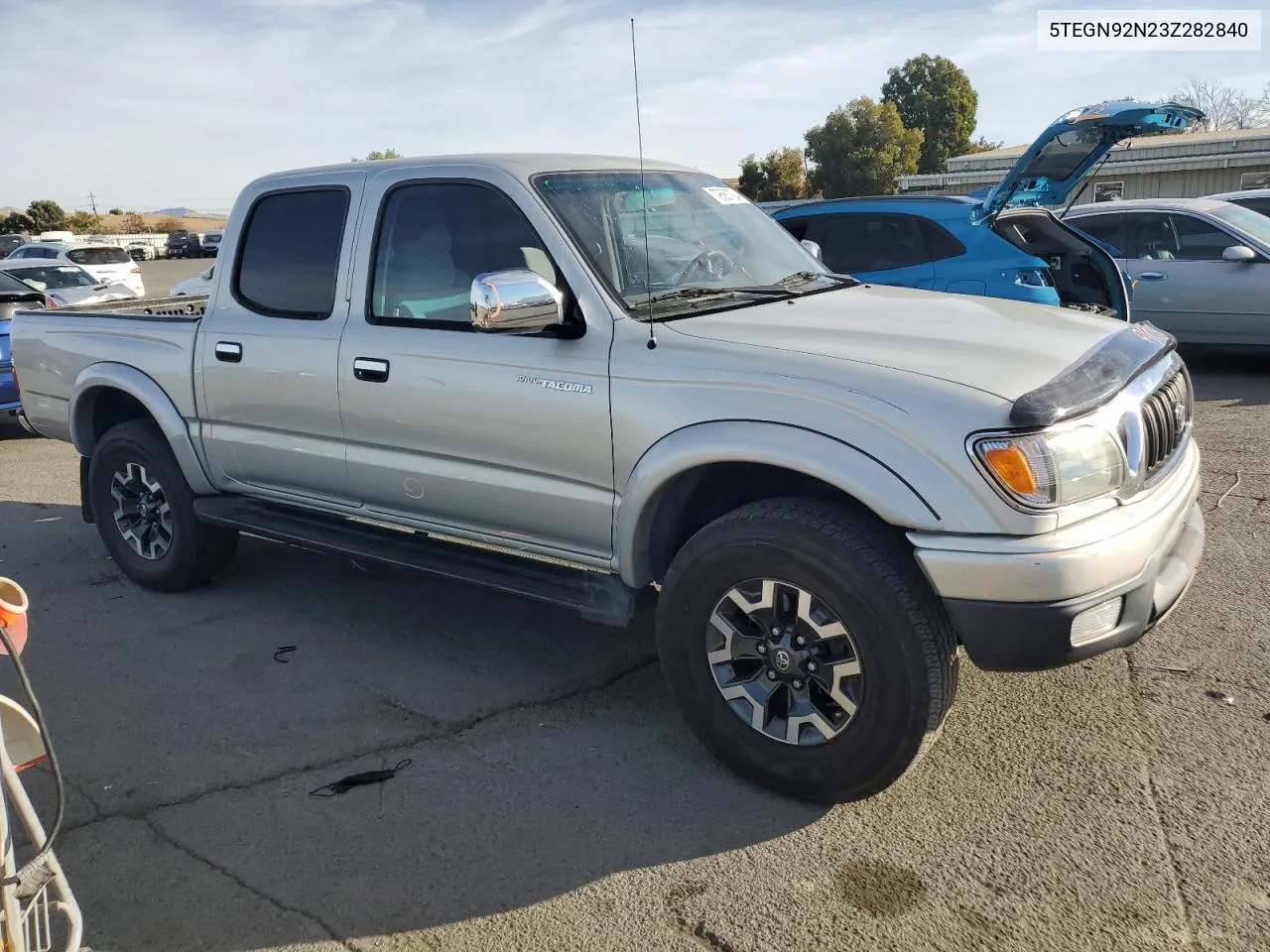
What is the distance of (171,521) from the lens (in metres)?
5.27

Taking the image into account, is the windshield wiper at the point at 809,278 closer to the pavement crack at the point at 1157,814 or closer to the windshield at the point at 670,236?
the windshield at the point at 670,236

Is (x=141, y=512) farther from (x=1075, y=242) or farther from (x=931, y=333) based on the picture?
(x=1075, y=242)

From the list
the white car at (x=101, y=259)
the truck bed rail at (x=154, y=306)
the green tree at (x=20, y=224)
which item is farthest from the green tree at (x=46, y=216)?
the truck bed rail at (x=154, y=306)

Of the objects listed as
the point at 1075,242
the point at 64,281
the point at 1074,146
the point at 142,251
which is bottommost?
the point at 1075,242

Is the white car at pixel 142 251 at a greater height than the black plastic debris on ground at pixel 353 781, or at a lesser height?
greater

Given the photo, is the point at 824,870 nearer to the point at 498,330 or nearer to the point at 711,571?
the point at 711,571

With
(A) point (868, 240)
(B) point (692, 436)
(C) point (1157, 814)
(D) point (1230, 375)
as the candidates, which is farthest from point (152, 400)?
(D) point (1230, 375)

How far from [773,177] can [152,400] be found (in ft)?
130

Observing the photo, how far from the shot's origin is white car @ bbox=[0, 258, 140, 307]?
50.4 ft

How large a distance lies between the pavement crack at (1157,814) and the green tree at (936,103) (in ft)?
171

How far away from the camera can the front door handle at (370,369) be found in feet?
13.6

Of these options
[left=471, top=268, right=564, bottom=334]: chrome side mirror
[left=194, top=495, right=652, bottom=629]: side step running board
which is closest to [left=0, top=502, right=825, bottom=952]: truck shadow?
[left=194, top=495, right=652, bottom=629]: side step running board

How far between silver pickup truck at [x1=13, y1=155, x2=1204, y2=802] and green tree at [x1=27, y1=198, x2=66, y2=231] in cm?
6740

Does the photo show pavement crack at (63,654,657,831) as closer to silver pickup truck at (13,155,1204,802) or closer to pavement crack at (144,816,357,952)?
pavement crack at (144,816,357,952)
